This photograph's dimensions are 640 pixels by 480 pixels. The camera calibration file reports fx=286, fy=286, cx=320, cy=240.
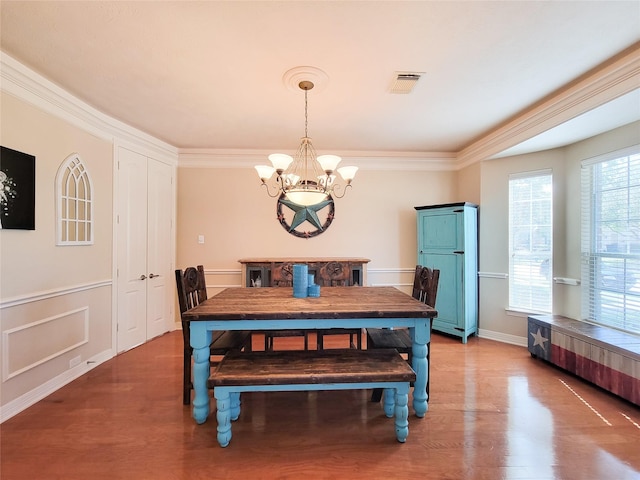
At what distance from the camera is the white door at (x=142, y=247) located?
3.17 meters

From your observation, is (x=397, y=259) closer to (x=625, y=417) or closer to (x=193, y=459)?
(x=625, y=417)

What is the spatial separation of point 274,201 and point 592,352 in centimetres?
373

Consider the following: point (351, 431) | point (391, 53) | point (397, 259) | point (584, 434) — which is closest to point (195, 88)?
point (391, 53)

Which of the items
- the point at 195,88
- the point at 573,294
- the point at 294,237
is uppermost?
the point at 195,88

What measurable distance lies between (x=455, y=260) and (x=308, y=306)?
7.93 feet

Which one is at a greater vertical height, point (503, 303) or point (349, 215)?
point (349, 215)

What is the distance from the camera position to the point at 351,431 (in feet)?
6.16

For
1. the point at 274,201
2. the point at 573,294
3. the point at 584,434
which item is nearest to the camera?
the point at 584,434

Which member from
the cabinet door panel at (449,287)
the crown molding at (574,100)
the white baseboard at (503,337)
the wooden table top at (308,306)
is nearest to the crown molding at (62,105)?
the wooden table top at (308,306)

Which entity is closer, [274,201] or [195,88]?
[195,88]

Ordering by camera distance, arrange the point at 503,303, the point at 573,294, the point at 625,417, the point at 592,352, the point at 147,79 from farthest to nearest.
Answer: the point at 503,303 → the point at 573,294 → the point at 592,352 → the point at 147,79 → the point at 625,417

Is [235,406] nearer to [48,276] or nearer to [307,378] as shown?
[307,378]

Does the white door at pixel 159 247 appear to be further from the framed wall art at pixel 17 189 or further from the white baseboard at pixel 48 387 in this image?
the framed wall art at pixel 17 189

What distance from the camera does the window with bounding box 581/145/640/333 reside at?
2553 millimetres
